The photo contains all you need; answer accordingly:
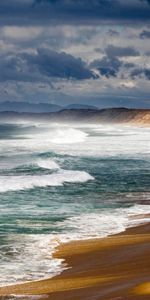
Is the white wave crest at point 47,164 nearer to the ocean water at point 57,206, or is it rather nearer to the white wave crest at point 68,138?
the ocean water at point 57,206

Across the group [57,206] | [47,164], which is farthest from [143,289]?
[47,164]

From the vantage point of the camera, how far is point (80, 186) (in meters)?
39.9

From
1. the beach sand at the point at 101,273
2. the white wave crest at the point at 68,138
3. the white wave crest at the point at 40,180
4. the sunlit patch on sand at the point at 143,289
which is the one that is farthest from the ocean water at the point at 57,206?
the white wave crest at the point at 68,138

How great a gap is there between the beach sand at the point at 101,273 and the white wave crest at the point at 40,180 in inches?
641

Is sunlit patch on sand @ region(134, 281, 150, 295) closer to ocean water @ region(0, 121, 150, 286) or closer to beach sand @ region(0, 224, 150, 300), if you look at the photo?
beach sand @ region(0, 224, 150, 300)

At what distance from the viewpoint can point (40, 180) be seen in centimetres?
4197

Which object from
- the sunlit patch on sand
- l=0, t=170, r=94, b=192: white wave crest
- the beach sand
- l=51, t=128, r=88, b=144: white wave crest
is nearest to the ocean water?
l=0, t=170, r=94, b=192: white wave crest

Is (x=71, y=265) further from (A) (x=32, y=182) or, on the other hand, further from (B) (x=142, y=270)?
(A) (x=32, y=182)

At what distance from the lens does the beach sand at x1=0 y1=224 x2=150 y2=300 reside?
14188mm

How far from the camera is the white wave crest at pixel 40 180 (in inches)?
1535

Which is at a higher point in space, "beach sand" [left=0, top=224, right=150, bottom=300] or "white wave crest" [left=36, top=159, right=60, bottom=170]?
"white wave crest" [left=36, top=159, right=60, bottom=170]

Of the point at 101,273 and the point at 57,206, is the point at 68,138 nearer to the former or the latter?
the point at 57,206

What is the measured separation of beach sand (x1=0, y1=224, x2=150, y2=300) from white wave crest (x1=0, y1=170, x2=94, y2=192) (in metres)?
16.3

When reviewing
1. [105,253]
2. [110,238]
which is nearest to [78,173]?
[110,238]
